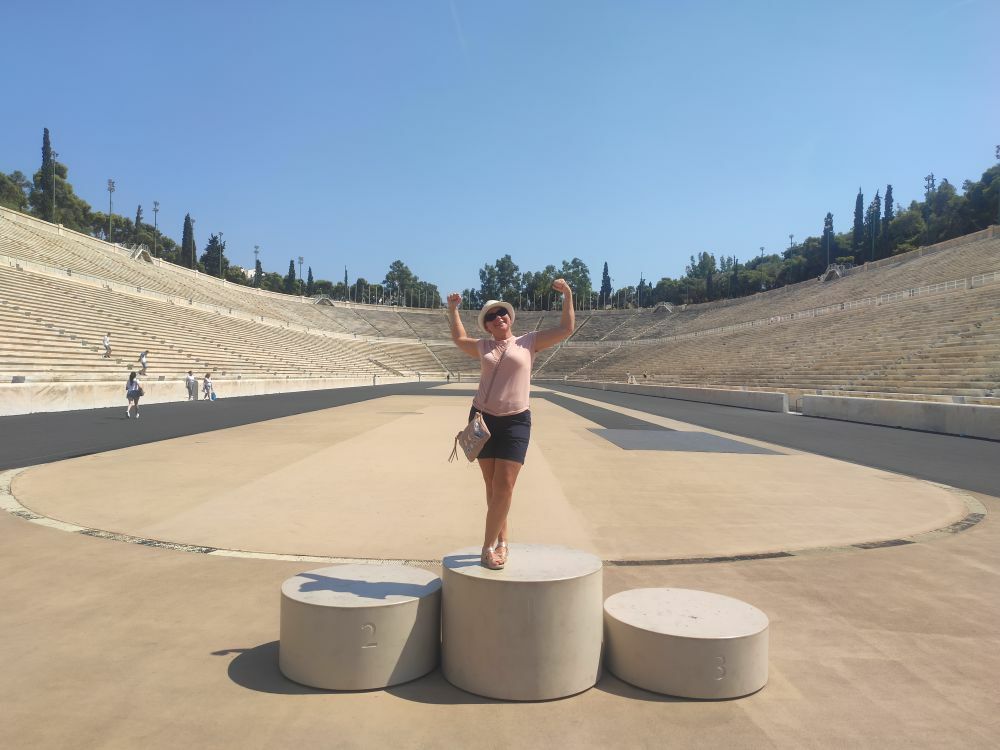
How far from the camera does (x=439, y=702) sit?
9.52 feet

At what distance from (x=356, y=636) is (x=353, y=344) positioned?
7628 centimetres

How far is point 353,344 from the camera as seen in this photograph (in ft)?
252

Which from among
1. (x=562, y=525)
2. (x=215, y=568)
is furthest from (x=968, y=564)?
(x=215, y=568)

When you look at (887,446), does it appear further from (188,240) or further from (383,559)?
(188,240)

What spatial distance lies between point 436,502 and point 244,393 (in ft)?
91.9

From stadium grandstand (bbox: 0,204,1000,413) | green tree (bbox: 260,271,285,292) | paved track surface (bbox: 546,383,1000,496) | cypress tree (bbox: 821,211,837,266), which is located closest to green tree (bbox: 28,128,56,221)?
stadium grandstand (bbox: 0,204,1000,413)

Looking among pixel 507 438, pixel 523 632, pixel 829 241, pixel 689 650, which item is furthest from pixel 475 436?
pixel 829 241

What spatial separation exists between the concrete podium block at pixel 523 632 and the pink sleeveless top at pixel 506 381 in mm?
953

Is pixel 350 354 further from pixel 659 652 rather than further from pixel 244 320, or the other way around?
pixel 659 652

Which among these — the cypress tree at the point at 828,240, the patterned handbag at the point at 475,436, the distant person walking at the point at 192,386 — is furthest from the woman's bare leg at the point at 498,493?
the cypress tree at the point at 828,240

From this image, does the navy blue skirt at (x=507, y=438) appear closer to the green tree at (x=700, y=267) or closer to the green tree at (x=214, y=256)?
the green tree at (x=214, y=256)

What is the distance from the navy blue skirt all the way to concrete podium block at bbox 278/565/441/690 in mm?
844

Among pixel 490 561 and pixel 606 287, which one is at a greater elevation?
pixel 606 287

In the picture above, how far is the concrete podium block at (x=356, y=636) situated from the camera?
296 cm
